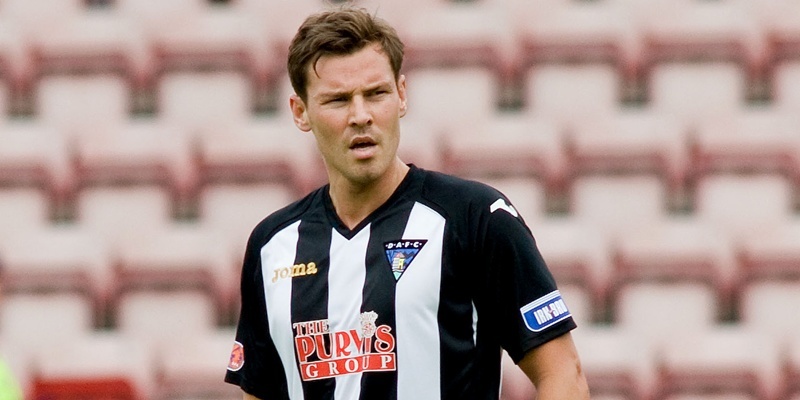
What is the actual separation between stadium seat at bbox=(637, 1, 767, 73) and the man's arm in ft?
12.7

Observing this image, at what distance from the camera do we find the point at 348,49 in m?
2.28

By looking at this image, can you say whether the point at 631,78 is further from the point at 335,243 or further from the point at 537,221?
the point at 335,243

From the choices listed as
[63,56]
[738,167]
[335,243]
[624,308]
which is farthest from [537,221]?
[335,243]

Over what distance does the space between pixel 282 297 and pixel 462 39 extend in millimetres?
3671

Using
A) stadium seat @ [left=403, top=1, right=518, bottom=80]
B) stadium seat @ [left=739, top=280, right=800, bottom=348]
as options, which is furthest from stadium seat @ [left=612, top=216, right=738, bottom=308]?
stadium seat @ [left=403, top=1, right=518, bottom=80]

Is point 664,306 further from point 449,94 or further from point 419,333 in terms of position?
point 419,333

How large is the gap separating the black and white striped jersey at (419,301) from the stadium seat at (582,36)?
361 cm

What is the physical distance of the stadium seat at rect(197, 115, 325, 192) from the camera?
5656 mm

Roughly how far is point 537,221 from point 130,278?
1780 mm

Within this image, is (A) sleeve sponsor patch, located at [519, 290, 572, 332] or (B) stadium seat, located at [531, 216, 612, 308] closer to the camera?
(A) sleeve sponsor patch, located at [519, 290, 572, 332]

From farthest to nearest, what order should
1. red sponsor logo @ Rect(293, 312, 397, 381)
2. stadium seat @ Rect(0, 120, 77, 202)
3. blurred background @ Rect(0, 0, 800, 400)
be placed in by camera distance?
stadium seat @ Rect(0, 120, 77, 202) → blurred background @ Rect(0, 0, 800, 400) → red sponsor logo @ Rect(293, 312, 397, 381)

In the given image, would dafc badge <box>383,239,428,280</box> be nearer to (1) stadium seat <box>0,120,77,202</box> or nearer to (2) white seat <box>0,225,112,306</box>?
(2) white seat <box>0,225,112,306</box>

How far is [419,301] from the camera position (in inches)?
88.2

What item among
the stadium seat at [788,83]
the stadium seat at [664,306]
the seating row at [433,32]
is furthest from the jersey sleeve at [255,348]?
the stadium seat at [788,83]
